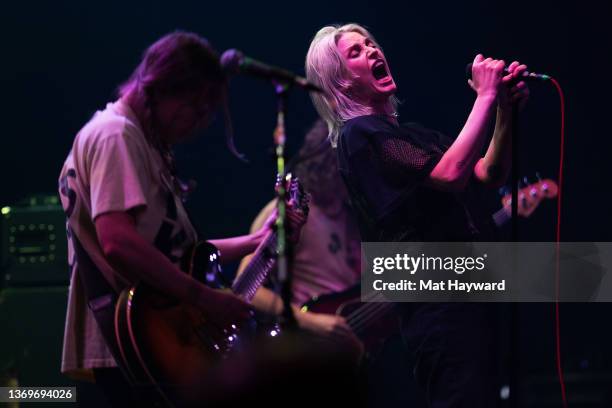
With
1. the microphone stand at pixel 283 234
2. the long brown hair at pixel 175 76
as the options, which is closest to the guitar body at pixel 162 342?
the microphone stand at pixel 283 234

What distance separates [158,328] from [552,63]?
311 centimetres

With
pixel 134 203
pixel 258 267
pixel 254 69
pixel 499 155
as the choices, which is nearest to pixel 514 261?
pixel 499 155

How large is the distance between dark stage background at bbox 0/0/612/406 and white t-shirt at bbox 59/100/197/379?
2381 millimetres

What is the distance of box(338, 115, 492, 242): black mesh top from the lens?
2498mm

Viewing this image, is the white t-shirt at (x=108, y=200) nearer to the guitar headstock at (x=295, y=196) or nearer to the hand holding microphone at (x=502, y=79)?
the guitar headstock at (x=295, y=196)

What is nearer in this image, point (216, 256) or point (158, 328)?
point (158, 328)

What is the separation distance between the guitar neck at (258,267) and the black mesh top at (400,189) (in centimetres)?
42

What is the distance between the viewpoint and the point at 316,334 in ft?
12.4

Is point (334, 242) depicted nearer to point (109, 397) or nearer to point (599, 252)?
point (599, 252)

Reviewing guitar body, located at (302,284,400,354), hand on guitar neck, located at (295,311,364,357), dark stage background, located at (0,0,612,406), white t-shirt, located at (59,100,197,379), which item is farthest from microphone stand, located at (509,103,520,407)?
dark stage background, located at (0,0,612,406)

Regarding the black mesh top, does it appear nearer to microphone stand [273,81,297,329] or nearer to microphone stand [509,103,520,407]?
microphone stand [509,103,520,407]

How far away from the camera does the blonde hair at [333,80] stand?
2730 millimetres

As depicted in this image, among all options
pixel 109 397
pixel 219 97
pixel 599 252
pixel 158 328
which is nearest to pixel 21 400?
pixel 109 397

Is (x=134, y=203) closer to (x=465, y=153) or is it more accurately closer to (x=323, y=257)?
(x=465, y=153)
